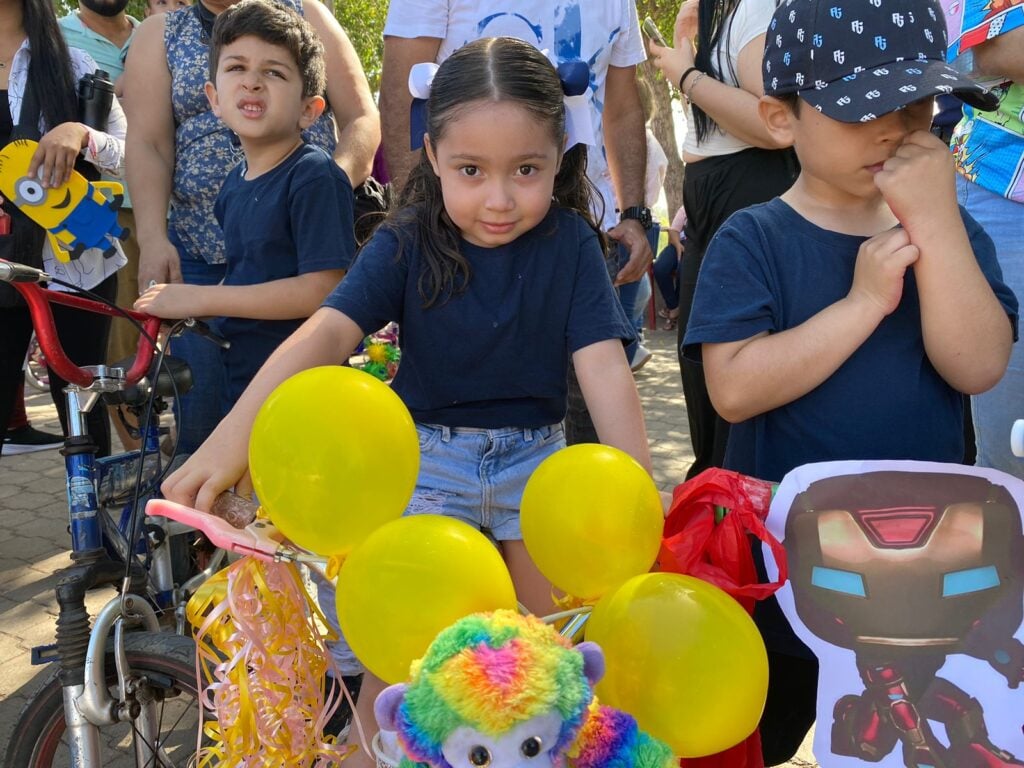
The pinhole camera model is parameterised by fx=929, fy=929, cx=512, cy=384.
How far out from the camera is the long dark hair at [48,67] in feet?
9.93

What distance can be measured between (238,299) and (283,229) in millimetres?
214

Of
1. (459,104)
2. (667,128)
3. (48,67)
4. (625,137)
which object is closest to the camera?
(459,104)

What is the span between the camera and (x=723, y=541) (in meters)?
1.27

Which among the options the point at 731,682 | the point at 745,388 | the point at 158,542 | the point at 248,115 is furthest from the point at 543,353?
the point at 158,542

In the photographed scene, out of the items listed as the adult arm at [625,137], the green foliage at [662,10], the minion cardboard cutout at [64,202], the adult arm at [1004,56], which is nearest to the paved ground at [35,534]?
the minion cardboard cutout at [64,202]

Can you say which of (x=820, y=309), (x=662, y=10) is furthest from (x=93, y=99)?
(x=662, y=10)

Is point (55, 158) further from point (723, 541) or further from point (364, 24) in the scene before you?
point (364, 24)

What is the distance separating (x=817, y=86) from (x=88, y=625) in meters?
1.77

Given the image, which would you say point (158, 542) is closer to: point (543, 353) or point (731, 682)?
point (543, 353)

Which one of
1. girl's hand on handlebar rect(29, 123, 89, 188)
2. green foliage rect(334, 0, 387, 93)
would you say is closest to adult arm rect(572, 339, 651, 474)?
girl's hand on handlebar rect(29, 123, 89, 188)

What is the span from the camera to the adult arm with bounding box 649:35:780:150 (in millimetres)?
2428

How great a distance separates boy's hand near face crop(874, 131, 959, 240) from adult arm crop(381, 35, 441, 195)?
1.43 meters

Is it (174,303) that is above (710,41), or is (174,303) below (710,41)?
below

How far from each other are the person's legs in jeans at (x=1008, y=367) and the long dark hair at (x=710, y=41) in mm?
835
